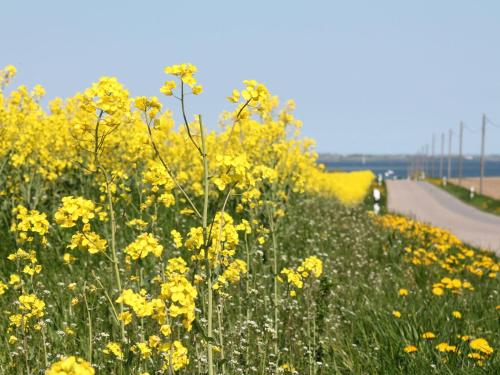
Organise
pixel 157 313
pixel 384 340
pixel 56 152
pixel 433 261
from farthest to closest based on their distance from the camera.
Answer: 1. pixel 56 152
2. pixel 433 261
3. pixel 384 340
4. pixel 157 313

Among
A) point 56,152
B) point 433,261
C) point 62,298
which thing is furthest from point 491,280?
point 56,152

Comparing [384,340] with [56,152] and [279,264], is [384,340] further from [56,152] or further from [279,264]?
[56,152]

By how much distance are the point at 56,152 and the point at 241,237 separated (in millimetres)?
4928

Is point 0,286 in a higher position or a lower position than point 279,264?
higher

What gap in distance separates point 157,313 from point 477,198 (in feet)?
101

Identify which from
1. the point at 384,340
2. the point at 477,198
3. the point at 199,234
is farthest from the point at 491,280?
the point at 477,198

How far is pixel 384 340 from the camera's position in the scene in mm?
4941

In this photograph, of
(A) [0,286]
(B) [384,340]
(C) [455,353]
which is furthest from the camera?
(B) [384,340]

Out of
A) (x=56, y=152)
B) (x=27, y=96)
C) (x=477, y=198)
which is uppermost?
(x=27, y=96)

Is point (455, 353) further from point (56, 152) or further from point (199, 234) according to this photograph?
point (56, 152)

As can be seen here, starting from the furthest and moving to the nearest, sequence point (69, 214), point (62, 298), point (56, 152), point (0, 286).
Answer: point (56, 152), point (62, 298), point (0, 286), point (69, 214)

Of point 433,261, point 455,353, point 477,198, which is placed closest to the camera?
point 455,353

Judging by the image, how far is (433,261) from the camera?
908 cm

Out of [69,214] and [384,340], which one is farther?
[384,340]
